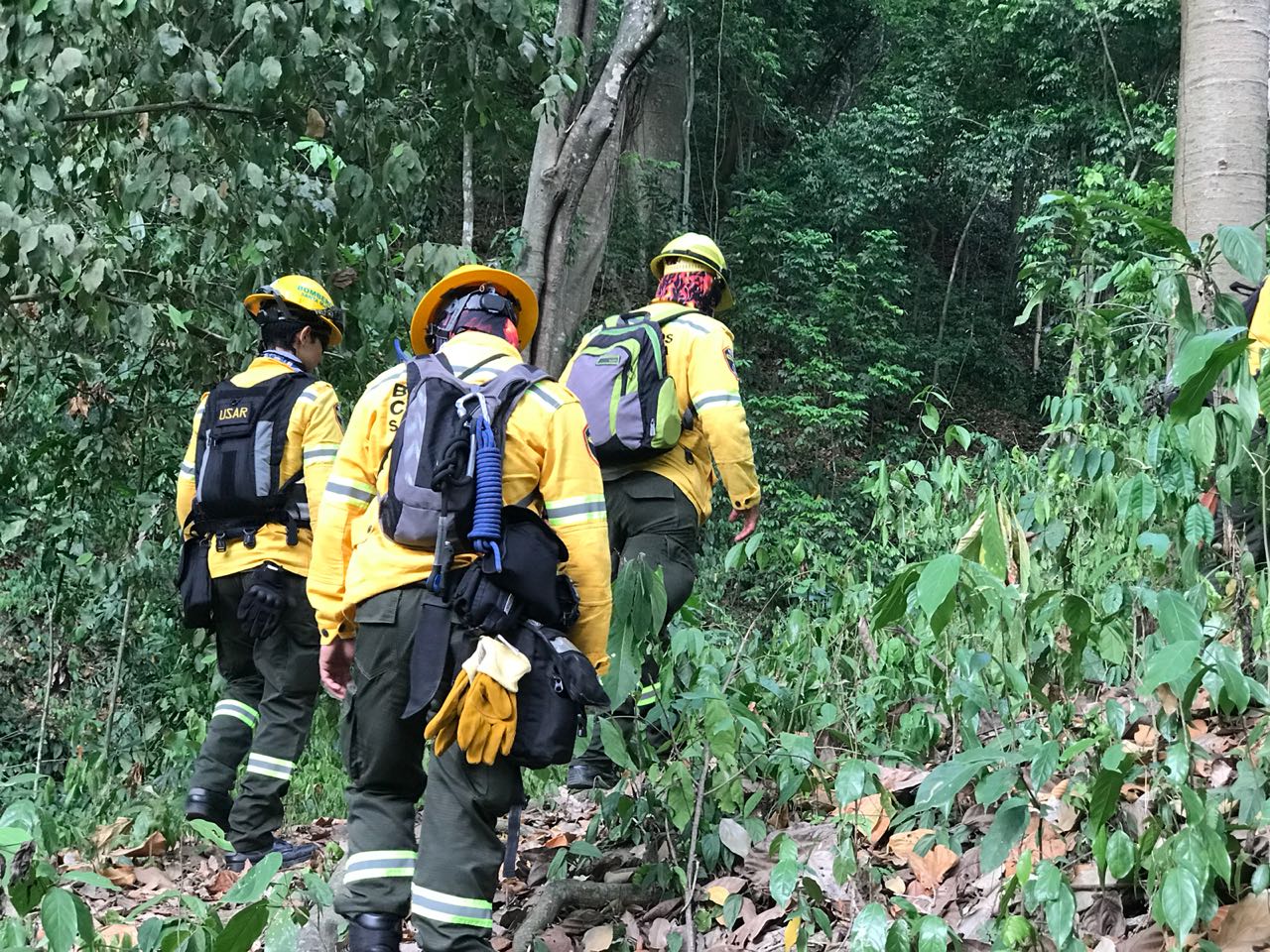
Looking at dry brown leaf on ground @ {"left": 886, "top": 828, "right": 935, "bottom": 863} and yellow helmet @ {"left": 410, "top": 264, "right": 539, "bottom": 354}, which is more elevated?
yellow helmet @ {"left": 410, "top": 264, "right": 539, "bottom": 354}

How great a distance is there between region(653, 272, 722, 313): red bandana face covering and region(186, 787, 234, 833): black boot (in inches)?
110

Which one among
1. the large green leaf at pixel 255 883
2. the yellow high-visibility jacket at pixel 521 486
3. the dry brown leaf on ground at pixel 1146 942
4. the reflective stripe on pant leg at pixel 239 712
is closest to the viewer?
the large green leaf at pixel 255 883

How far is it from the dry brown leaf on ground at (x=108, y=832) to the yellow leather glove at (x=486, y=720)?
2477mm

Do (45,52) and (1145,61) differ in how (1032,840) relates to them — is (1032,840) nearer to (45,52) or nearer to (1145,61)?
(45,52)

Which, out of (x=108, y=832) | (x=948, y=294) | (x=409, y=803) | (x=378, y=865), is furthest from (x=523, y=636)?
(x=948, y=294)

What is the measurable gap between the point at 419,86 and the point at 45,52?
151cm

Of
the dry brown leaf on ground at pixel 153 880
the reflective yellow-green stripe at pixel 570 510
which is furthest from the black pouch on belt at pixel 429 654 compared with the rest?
the dry brown leaf on ground at pixel 153 880

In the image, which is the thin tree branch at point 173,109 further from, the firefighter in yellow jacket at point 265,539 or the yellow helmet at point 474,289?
the yellow helmet at point 474,289

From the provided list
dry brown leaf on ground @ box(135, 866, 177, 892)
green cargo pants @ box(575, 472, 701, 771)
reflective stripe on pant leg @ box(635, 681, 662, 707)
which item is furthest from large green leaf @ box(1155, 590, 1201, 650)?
dry brown leaf on ground @ box(135, 866, 177, 892)

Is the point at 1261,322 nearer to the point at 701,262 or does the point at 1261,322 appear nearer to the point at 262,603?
the point at 701,262

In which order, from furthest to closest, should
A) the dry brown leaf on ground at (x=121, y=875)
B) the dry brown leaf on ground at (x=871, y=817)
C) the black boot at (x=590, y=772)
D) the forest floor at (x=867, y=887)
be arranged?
the black boot at (x=590, y=772)
the dry brown leaf on ground at (x=121, y=875)
the dry brown leaf on ground at (x=871, y=817)
the forest floor at (x=867, y=887)

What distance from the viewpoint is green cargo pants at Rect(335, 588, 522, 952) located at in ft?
9.00

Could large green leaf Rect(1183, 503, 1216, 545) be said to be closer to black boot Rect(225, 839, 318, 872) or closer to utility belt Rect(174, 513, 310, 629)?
utility belt Rect(174, 513, 310, 629)

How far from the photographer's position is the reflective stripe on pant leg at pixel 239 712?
4.73 metres
